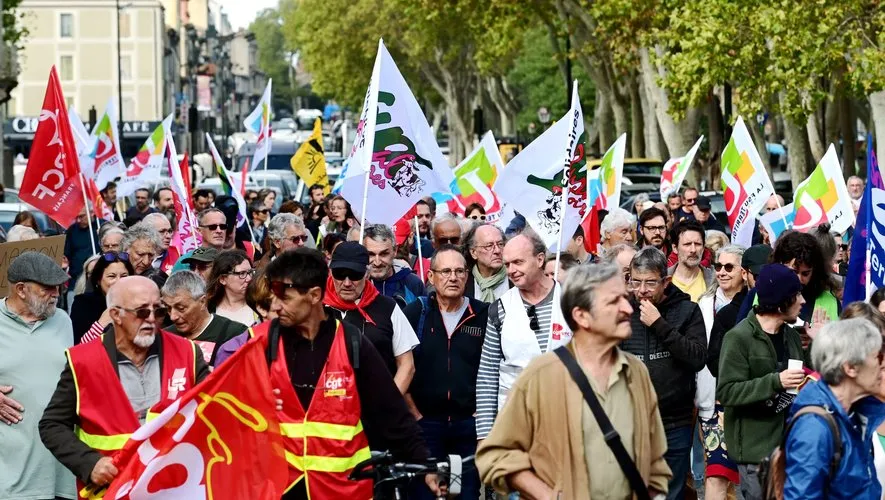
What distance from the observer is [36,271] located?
7.37 m

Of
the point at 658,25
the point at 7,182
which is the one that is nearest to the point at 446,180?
the point at 658,25

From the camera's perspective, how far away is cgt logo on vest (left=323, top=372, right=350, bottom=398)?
6410 mm

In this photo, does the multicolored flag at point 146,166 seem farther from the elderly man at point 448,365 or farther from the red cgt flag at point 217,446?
the red cgt flag at point 217,446

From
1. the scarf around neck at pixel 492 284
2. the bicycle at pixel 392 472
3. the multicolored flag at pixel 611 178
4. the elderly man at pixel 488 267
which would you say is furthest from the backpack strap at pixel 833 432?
the multicolored flag at pixel 611 178

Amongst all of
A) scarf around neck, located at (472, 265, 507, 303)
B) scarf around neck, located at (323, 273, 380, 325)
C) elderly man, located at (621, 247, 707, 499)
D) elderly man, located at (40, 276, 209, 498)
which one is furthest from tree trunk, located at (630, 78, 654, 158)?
elderly man, located at (40, 276, 209, 498)

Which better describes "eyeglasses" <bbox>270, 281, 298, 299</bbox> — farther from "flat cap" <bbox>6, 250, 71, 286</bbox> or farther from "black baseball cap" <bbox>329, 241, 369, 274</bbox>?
"black baseball cap" <bbox>329, 241, 369, 274</bbox>

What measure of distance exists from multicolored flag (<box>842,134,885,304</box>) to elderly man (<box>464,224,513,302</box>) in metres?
2.38

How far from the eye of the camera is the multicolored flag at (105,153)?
20.0 m

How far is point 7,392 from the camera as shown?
23.6ft

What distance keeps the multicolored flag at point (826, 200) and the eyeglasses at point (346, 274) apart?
6835 millimetres

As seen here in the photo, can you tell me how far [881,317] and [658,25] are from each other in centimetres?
2908

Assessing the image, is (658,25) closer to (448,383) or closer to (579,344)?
(448,383)

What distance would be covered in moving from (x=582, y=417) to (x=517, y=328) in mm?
2472

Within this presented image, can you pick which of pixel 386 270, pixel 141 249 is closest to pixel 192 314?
pixel 386 270
